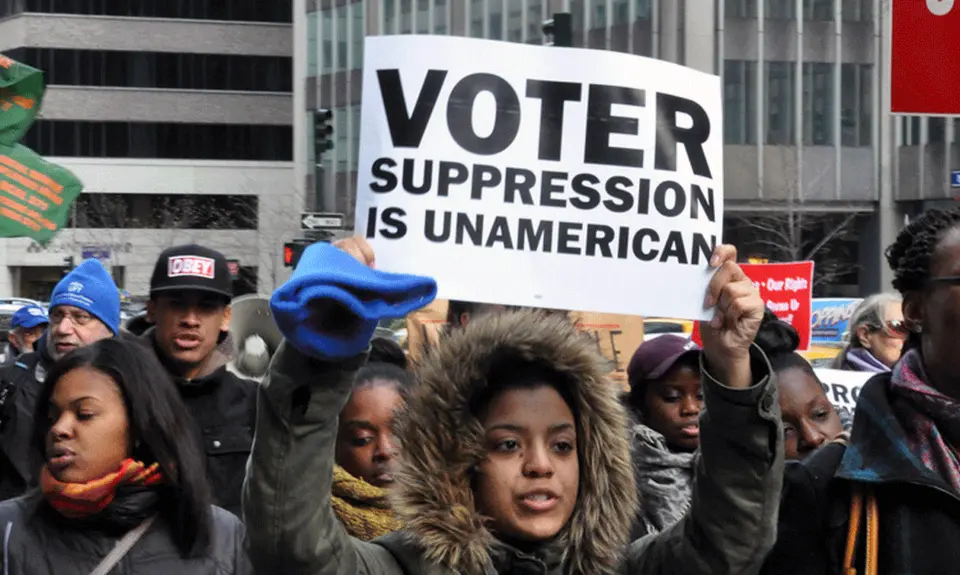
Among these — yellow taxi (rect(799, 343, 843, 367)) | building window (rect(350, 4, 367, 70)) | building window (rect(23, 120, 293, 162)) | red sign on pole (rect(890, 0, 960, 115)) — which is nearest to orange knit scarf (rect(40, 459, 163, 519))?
red sign on pole (rect(890, 0, 960, 115))

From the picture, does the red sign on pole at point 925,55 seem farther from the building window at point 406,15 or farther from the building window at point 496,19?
the building window at point 406,15

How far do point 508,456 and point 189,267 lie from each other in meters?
2.86

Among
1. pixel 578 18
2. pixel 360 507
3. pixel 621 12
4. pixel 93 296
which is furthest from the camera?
pixel 578 18

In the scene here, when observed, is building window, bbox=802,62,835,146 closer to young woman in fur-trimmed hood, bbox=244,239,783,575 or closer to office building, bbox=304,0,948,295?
office building, bbox=304,0,948,295

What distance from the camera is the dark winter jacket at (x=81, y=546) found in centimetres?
367

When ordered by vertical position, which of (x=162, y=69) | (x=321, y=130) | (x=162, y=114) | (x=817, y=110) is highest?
(x=162, y=69)

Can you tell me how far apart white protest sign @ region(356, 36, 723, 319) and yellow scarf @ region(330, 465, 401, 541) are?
81 centimetres

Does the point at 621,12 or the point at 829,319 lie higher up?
the point at 621,12

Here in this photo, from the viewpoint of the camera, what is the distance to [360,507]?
4.02 meters

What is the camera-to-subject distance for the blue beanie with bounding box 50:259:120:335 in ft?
19.9

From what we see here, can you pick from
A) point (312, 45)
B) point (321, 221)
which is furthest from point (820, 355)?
point (312, 45)

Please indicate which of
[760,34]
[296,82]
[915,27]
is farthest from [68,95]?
[915,27]

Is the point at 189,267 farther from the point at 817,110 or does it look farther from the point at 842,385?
the point at 817,110

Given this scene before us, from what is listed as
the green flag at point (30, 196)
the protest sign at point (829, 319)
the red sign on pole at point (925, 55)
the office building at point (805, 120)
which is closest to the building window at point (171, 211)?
the office building at point (805, 120)
